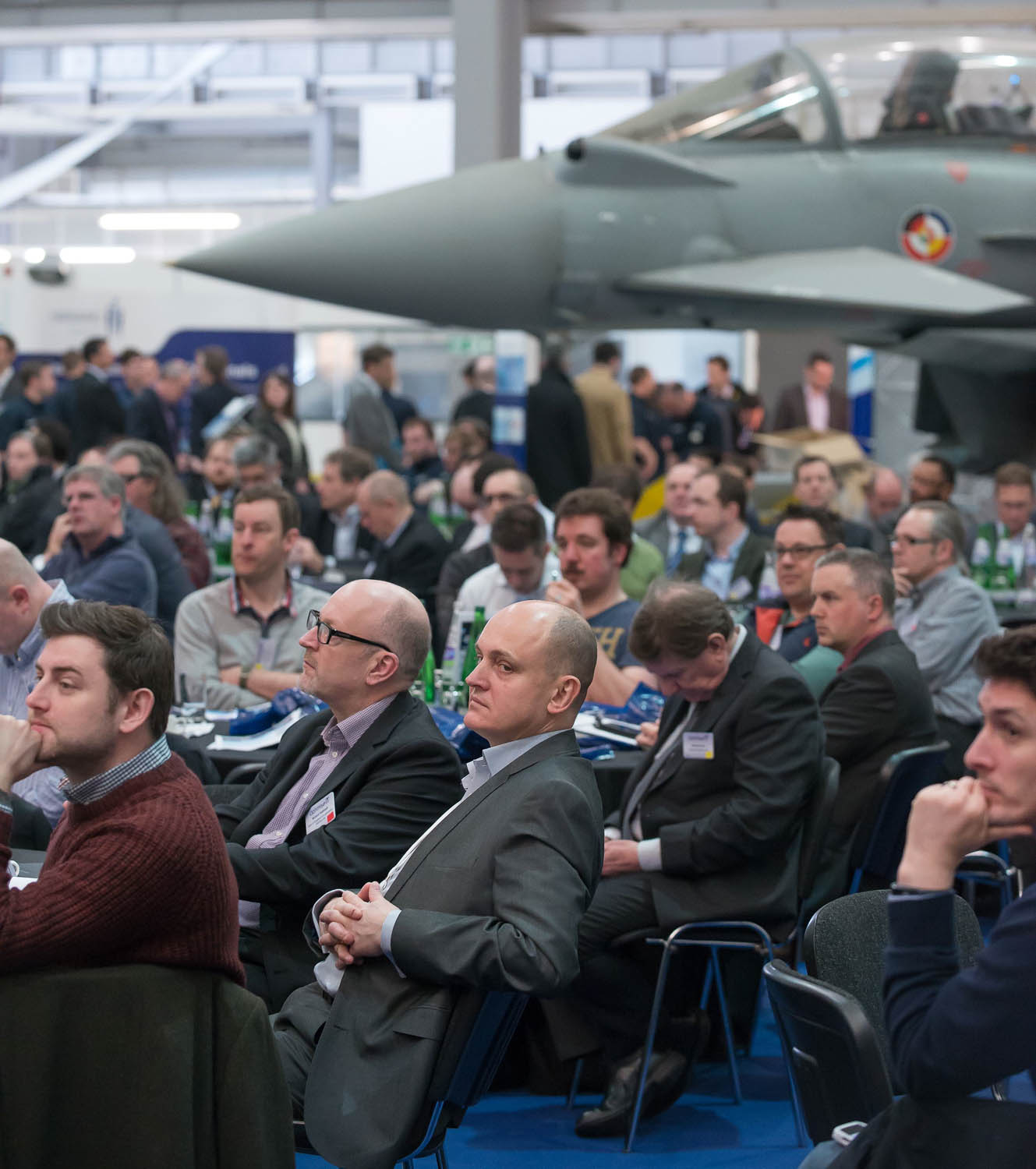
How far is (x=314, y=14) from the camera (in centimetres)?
1261

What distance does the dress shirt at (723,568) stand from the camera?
666 centimetres

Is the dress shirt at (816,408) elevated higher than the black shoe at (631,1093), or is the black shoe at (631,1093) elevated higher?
the dress shirt at (816,408)

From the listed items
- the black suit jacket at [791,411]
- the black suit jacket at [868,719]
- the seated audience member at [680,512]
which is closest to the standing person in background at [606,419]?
the seated audience member at [680,512]

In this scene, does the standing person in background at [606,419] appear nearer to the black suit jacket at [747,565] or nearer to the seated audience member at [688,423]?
the seated audience member at [688,423]

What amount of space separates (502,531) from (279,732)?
3.98 ft

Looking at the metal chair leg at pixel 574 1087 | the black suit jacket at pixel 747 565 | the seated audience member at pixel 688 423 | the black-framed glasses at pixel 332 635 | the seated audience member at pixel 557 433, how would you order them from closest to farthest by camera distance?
the black-framed glasses at pixel 332 635 → the metal chair leg at pixel 574 1087 → the black suit jacket at pixel 747 565 → the seated audience member at pixel 557 433 → the seated audience member at pixel 688 423

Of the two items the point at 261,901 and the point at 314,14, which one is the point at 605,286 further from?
the point at 314,14

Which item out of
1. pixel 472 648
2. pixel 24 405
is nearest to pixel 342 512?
pixel 472 648

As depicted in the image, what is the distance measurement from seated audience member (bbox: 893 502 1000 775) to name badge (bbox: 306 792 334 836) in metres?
2.72

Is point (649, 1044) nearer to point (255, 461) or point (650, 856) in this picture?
point (650, 856)

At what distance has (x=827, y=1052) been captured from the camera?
2.28 metres

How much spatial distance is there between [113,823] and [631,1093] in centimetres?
199

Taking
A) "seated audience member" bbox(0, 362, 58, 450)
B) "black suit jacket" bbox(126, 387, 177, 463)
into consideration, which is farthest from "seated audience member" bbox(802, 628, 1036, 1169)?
"seated audience member" bbox(0, 362, 58, 450)

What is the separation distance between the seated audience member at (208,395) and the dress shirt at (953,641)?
746 cm
